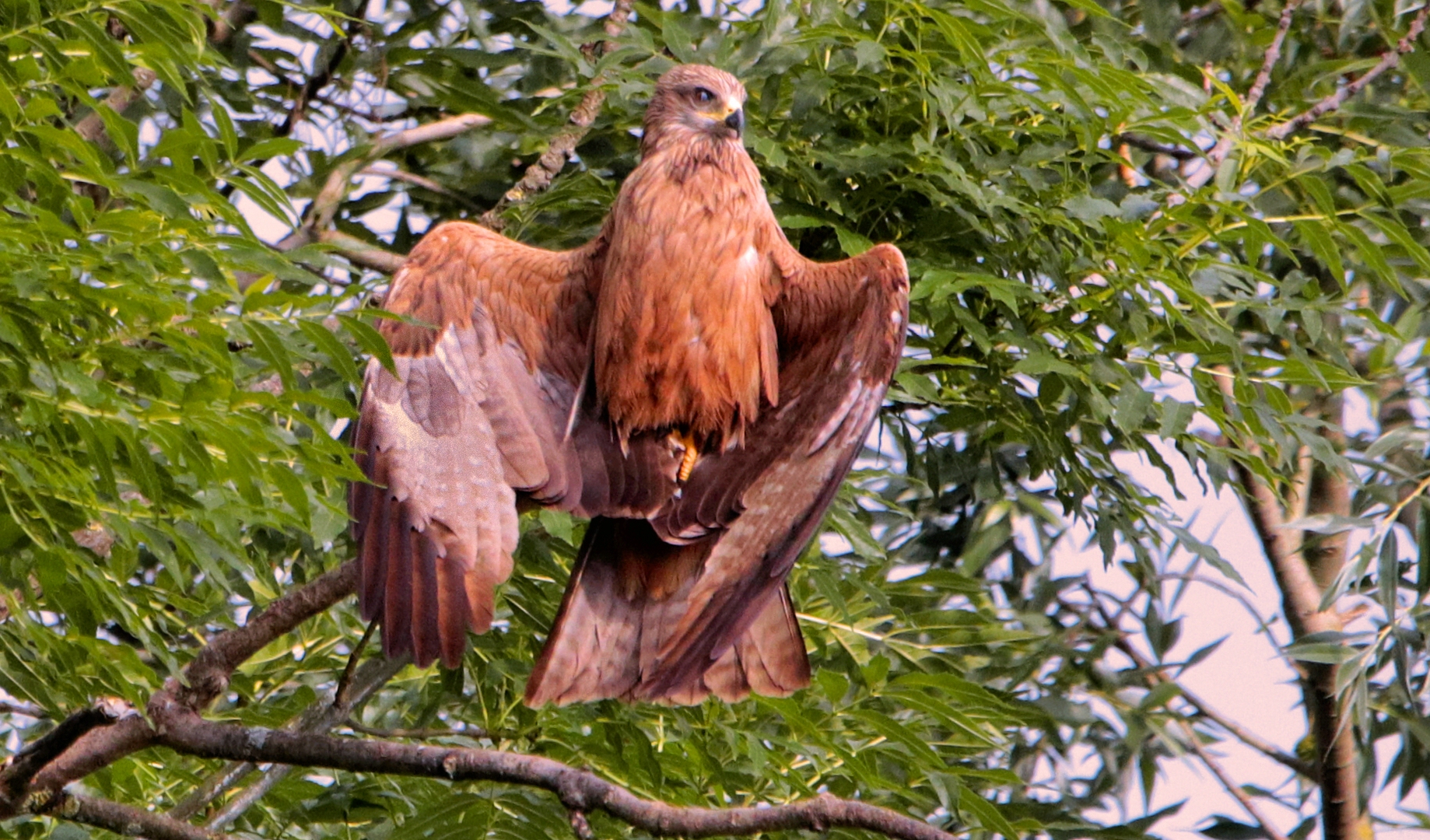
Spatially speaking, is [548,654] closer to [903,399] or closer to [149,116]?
[903,399]

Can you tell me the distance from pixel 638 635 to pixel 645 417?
54 cm

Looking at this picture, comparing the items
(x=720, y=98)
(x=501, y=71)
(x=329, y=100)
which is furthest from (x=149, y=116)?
(x=720, y=98)

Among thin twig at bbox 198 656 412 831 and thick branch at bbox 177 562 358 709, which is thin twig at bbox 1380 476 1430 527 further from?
thick branch at bbox 177 562 358 709

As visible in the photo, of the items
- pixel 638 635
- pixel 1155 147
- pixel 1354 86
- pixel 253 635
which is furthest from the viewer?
pixel 1155 147

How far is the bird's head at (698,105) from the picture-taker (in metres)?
3.88

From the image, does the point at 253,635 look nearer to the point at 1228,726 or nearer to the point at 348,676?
the point at 348,676

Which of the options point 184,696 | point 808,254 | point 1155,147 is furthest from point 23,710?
point 1155,147

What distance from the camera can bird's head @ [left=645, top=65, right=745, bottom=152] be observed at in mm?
3877

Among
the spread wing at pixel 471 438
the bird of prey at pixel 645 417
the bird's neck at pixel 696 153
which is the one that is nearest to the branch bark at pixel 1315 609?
the bird of prey at pixel 645 417

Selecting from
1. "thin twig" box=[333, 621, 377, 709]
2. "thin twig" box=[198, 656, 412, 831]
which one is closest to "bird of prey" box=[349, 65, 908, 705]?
"thin twig" box=[333, 621, 377, 709]

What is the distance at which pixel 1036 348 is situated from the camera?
3.36 meters

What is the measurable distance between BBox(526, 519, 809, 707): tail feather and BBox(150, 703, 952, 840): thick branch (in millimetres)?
637

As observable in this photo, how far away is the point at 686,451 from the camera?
3.63m

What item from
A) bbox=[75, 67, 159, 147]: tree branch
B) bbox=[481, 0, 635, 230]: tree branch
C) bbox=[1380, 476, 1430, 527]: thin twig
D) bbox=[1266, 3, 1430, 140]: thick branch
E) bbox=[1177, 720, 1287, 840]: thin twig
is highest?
bbox=[1266, 3, 1430, 140]: thick branch
